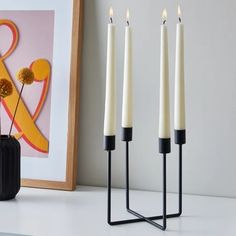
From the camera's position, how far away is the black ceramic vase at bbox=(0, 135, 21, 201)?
110 centimetres

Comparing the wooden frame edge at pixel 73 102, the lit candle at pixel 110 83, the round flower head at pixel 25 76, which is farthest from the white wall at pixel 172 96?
the lit candle at pixel 110 83

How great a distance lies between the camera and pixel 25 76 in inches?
45.6

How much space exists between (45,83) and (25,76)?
0.09 m

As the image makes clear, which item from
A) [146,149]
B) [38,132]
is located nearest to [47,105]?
[38,132]

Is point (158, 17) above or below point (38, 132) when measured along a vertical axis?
above

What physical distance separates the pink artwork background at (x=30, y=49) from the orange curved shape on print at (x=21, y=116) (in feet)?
0.03

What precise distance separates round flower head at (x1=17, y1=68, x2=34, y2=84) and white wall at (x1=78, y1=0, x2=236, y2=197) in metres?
0.16

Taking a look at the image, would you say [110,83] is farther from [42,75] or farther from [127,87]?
[42,75]

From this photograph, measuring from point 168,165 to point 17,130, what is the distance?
1.43 feet

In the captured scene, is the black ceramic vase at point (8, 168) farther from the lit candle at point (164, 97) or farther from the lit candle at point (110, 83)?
the lit candle at point (164, 97)

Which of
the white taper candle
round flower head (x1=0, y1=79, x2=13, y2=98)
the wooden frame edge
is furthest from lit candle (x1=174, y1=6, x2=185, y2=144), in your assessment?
round flower head (x1=0, y1=79, x2=13, y2=98)

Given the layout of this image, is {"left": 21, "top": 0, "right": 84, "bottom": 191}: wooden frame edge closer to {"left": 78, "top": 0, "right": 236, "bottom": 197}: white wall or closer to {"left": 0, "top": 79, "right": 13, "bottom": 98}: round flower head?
{"left": 78, "top": 0, "right": 236, "bottom": 197}: white wall

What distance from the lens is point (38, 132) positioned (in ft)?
4.08

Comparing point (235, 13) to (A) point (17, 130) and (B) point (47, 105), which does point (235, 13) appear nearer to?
(B) point (47, 105)
